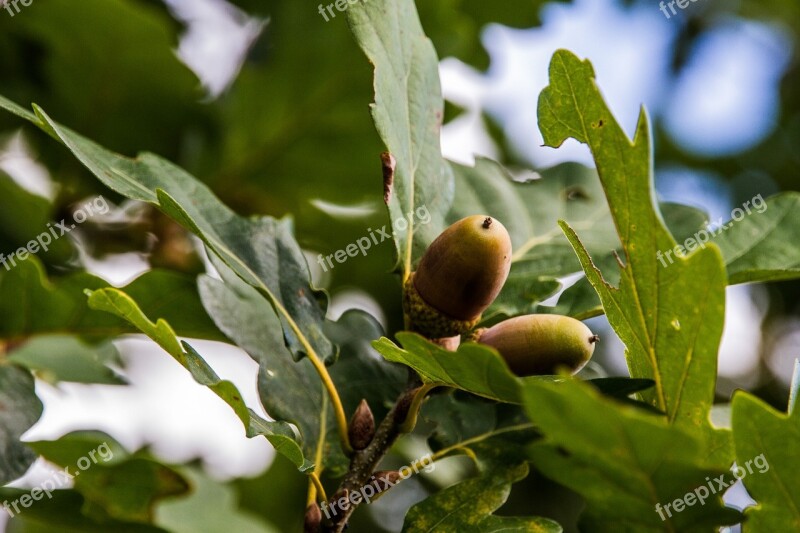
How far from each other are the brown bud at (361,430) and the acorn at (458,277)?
0.11 metres

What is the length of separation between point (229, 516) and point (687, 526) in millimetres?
1195

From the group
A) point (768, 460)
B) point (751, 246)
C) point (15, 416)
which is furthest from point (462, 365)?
point (15, 416)

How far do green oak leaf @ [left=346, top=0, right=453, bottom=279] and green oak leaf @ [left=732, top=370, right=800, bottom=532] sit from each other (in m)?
0.41

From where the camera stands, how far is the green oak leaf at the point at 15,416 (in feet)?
3.69

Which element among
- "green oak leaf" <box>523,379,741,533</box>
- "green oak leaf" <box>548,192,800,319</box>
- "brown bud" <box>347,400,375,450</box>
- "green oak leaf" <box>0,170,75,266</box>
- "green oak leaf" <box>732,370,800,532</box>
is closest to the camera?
"green oak leaf" <box>523,379,741,533</box>

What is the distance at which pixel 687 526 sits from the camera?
714 mm

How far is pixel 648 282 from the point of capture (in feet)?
2.60

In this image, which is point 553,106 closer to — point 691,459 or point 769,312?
point 691,459

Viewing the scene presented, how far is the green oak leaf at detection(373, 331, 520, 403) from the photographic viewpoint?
0.70 metres

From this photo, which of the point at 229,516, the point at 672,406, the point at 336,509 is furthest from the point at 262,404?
the point at 229,516

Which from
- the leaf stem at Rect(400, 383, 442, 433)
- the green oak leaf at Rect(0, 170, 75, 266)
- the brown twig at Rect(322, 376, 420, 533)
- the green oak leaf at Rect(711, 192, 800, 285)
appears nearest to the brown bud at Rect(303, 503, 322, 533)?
the brown twig at Rect(322, 376, 420, 533)

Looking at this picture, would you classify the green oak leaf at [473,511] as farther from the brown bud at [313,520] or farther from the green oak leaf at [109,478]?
the green oak leaf at [109,478]

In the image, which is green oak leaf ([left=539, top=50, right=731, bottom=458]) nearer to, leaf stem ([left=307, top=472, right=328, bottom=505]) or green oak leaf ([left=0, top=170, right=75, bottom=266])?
leaf stem ([left=307, top=472, right=328, bottom=505])

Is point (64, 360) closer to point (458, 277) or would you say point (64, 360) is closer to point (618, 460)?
point (458, 277)
